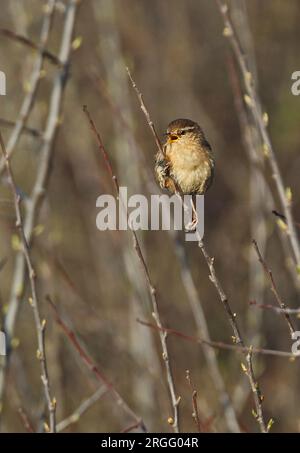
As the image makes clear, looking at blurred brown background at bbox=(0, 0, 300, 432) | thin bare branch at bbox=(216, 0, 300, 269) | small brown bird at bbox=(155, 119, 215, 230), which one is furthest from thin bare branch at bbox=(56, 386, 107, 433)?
blurred brown background at bbox=(0, 0, 300, 432)

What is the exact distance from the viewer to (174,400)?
3023mm

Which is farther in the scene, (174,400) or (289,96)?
(289,96)

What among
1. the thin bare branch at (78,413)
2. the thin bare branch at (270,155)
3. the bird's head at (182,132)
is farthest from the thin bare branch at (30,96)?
the thin bare branch at (78,413)

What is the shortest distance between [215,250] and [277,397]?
1.57 m

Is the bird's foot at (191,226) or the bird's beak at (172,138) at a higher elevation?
the bird's beak at (172,138)

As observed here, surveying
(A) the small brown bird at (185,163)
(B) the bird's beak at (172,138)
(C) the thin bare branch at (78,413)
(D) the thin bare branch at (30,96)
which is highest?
(D) the thin bare branch at (30,96)

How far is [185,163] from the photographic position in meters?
3.61

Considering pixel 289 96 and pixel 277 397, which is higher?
pixel 289 96

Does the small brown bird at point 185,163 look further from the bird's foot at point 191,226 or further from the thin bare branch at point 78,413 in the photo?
the thin bare branch at point 78,413

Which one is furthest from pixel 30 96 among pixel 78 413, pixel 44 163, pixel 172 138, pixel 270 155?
pixel 78 413

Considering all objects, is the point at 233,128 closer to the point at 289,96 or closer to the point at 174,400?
the point at 289,96

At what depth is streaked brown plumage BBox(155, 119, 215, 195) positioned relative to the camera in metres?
3.59

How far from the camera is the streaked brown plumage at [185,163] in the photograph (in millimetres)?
3586
